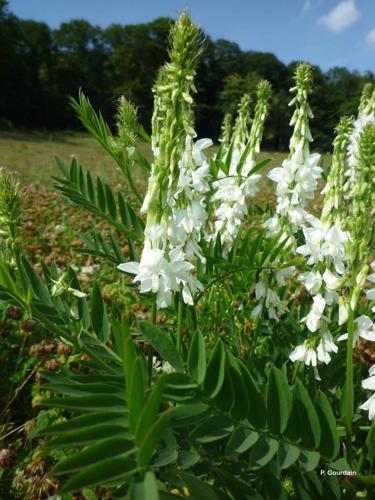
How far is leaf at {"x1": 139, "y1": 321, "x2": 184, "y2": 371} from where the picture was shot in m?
1.00

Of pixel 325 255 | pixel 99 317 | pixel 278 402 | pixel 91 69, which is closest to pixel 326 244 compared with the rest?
pixel 325 255

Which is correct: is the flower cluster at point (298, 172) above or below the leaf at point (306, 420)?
above

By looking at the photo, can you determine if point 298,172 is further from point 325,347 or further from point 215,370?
point 215,370

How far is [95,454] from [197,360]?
37 cm

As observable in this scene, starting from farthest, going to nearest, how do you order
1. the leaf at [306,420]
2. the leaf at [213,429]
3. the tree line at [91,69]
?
the tree line at [91,69] < the leaf at [306,420] < the leaf at [213,429]

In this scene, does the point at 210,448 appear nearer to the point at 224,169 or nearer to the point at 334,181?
the point at 334,181

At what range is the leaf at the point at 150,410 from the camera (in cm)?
70

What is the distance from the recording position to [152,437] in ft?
2.26

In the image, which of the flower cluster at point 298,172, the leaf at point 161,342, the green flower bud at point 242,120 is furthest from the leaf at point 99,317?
the green flower bud at point 242,120

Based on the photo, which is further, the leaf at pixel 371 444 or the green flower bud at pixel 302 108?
the green flower bud at pixel 302 108

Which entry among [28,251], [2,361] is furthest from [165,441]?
[28,251]

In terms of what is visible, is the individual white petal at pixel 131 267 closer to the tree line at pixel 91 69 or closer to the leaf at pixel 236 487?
the leaf at pixel 236 487

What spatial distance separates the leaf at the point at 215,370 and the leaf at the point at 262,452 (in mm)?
180

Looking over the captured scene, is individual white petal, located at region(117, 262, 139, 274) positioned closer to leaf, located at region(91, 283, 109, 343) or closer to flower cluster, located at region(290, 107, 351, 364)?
leaf, located at region(91, 283, 109, 343)
